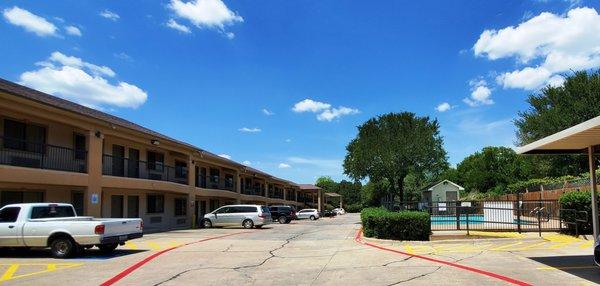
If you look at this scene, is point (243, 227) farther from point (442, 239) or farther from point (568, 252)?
point (568, 252)

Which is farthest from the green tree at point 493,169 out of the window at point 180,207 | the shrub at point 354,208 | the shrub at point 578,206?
the shrub at point 578,206

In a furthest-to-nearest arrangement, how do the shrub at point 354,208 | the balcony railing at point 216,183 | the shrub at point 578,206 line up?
the shrub at point 354,208, the balcony railing at point 216,183, the shrub at point 578,206

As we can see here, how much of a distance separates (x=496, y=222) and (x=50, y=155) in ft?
67.1

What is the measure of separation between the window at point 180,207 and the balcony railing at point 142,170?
1679 mm

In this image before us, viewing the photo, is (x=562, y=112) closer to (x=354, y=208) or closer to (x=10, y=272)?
(x=10, y=272)

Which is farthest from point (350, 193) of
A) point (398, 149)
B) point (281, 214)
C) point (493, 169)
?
point (281, 214)

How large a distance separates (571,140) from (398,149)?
134 ft

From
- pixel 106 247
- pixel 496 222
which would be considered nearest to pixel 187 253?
pixel 106 247

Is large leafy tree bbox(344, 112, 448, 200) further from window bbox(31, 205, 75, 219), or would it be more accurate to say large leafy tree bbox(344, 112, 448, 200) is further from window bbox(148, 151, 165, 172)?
window bbox(31, 205, 75, 219)

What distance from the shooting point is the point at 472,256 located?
15.4m

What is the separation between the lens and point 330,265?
45.8ft

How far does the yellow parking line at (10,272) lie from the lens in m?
12.1

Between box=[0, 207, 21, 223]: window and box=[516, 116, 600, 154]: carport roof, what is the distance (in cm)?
1554

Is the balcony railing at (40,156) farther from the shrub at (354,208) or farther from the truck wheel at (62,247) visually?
the shrub at (354,208)
